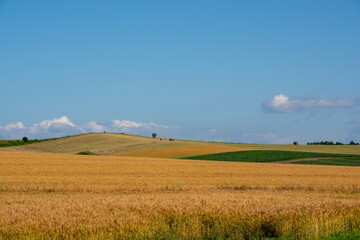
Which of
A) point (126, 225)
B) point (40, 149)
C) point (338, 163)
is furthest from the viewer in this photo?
point (40, 149)

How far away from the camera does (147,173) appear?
30.8 metres

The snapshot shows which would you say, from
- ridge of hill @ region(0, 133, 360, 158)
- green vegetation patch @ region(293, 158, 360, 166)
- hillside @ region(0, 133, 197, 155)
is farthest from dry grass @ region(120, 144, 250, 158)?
green vegetation patch @ region(293, 158, 360, 166)

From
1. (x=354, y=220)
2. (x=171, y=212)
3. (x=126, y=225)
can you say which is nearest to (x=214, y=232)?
(x=171, y=212)

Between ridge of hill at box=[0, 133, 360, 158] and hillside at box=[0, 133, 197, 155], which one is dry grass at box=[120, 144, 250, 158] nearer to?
ridge of hill at box=[0, 133, 360, 158]

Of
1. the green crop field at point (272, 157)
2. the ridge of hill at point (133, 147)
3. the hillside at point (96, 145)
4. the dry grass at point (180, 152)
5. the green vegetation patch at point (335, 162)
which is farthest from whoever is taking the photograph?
the hillside at point (96, 145)

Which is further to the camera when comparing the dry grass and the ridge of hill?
the ridge of hill

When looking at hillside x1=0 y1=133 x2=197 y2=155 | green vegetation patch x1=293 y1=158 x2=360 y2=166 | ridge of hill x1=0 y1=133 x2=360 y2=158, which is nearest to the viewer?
green vegetation patch x1=293 y1=158 x2=360 y2=166

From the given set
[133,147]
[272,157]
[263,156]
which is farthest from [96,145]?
[272,157]

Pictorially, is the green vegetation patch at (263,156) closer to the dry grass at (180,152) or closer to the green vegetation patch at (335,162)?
the green vegetation patch at (335,162)

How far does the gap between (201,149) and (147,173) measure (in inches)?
1567

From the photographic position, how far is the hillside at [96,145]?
78.6 meters

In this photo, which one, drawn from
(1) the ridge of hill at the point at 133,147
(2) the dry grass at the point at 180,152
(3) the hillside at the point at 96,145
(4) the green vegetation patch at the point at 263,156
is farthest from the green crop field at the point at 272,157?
(3) the hillside at the point at 96,145

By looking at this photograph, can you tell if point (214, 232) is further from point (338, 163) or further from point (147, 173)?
point (338, 163)

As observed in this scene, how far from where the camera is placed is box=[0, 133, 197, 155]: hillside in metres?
78.6
